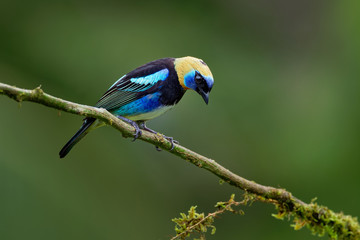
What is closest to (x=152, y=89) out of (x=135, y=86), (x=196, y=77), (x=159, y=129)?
(x=135, y=86)

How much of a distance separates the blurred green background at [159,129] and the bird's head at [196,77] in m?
1.53

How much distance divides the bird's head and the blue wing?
0.52 ft

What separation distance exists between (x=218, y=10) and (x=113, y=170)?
138 inches

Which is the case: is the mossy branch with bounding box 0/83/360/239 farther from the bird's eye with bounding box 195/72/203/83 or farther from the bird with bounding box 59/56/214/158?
the bird's eye with bounding box 195/72/203/83

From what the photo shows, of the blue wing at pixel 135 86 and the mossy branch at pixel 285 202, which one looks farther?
the blue wing at pixel 135 86

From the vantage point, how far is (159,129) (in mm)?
6352

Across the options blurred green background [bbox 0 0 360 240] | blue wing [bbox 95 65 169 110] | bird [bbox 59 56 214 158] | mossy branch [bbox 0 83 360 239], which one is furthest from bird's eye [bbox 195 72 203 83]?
blurred green background [bbox 0 0 360 240]

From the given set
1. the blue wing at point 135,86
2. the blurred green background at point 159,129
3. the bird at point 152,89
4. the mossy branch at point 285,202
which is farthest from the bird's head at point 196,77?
the blurred green background at point 159,129

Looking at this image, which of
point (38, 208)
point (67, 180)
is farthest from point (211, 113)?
point (38, 208)

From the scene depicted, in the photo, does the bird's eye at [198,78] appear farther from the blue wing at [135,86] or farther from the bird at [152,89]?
the blue wing at [135,86]

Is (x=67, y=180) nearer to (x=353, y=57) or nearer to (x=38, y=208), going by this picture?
(x=38, y=208)

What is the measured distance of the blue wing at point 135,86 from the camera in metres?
4.64

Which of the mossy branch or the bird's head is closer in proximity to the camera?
the mossy branch

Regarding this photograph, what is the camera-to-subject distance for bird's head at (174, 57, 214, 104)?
15.3 ft
